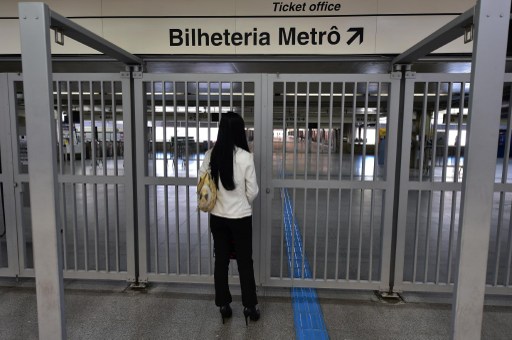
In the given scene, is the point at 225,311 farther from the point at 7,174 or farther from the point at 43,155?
the point at 7,174

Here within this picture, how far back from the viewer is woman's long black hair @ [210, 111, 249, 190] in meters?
2.82

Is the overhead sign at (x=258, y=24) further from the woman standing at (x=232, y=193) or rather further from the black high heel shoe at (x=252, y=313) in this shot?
the black high heel shoe at (x=252, y=313)

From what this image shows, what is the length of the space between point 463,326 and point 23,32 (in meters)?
3.26

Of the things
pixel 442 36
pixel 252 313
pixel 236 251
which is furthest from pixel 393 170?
pixel 252 313

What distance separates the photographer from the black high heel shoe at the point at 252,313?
311 cm

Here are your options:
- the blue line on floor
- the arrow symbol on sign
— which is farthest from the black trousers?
the arrow symbol on sign

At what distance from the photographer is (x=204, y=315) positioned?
131 inches

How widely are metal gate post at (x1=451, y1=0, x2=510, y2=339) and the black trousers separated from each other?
5.20ft

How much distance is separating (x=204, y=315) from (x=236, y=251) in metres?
0.84

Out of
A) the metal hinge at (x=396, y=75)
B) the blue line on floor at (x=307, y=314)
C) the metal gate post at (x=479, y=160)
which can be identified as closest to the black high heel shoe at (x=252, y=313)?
the blue line on floor at (x=307, y=314)

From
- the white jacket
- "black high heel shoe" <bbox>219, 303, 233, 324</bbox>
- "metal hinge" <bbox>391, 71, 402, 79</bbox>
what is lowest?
"black high heel shoe" <bbox>219, 303, 233, 324</bbox>

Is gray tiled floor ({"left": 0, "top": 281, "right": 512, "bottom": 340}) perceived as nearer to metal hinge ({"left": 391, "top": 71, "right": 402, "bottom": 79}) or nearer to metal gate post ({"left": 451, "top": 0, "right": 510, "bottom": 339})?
metal gate post ({"left": 451, "top": 0, "right": 510, "bottom": 339})

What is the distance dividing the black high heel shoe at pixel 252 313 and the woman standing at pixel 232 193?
17 cm

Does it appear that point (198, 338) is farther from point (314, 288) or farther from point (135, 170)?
point (135, 170)
